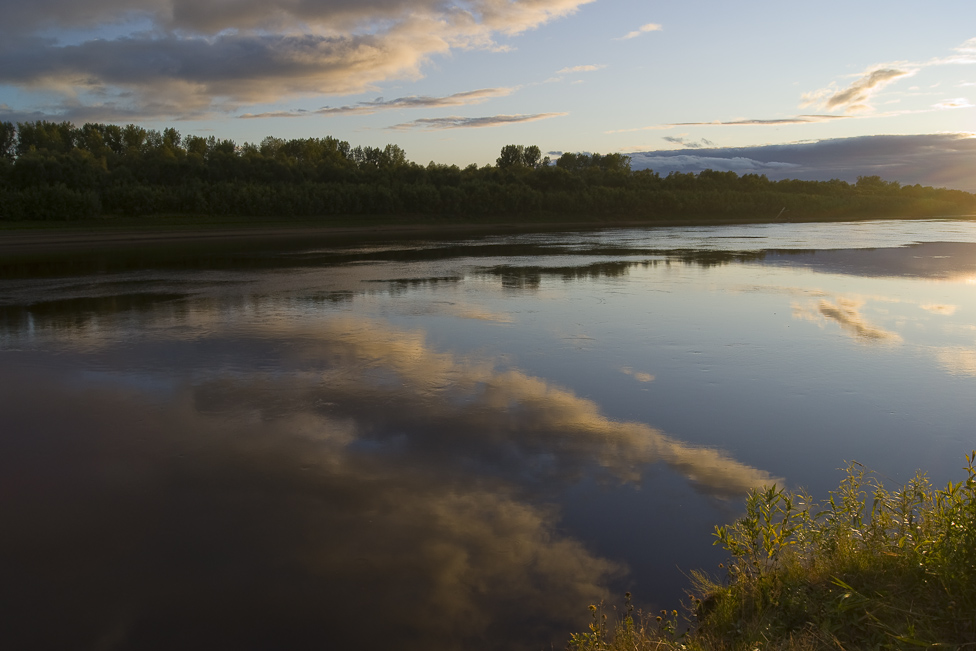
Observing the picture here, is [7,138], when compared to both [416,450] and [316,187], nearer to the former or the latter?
[316,187]

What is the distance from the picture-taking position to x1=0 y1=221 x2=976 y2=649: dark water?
17.9ft

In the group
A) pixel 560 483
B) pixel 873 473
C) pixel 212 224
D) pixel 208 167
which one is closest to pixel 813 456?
pixel 873 473

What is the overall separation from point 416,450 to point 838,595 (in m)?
4.96

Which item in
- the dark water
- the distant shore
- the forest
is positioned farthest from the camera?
the forest

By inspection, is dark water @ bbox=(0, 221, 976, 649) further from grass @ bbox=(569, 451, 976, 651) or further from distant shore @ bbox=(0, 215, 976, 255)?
distant shore @ bbox=(0, 215, 976, 255)

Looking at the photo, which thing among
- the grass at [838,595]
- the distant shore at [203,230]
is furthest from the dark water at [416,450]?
the distant shore at [203,230]

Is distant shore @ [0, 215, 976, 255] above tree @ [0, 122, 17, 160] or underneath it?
underneath

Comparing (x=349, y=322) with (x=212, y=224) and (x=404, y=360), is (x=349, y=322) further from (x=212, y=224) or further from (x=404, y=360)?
(x=212, y=224)

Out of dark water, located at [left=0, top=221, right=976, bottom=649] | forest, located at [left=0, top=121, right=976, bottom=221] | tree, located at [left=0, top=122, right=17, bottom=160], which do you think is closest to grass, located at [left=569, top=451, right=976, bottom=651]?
dark water, located at [left=0, top=221, right=976, bottom=649]

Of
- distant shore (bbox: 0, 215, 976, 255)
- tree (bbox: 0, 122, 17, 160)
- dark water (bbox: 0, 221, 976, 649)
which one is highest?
tree (bbox: 0, 122, 17, 160)

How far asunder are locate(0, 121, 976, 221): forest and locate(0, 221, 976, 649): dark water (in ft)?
170

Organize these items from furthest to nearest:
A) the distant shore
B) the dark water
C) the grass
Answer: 1. the distant shore
2. the dark water
3. the grass

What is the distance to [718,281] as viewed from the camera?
80.4 ft

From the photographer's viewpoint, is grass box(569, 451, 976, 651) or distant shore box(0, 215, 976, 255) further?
distant shore box(0, 215, 976, 255)
